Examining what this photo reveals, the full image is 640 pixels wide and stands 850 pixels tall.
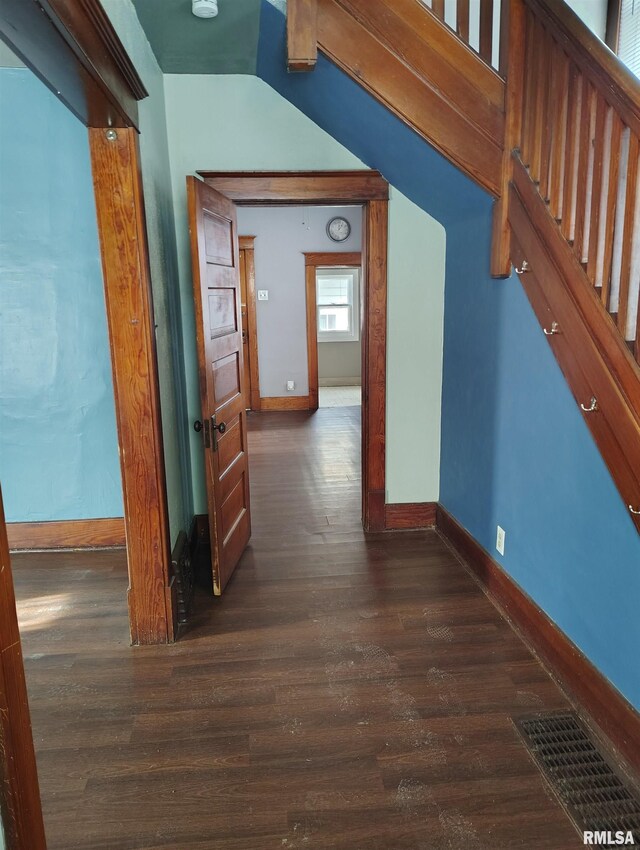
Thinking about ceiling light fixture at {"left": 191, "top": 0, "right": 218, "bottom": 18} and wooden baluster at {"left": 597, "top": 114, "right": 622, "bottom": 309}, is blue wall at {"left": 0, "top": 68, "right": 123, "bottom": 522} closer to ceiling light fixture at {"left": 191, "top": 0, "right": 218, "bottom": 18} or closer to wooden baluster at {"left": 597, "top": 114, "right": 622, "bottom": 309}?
ceiling light fixture at {"left": 191, "top": 0, "right": 218, "bottom": 18}

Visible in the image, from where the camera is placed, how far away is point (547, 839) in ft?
4.96

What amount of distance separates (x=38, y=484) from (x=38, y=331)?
901 millimetres

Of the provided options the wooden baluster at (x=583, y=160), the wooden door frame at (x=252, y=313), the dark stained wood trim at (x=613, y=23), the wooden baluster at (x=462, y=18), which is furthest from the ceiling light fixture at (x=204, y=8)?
the wooden door frame at (x=252, y=313)

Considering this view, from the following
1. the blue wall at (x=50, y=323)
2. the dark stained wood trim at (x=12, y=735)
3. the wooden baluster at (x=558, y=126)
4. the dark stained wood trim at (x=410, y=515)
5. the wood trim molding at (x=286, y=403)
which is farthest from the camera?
the wood trim molding at (x=286, y=403)

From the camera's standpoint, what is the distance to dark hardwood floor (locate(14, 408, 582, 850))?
1581 millimetres

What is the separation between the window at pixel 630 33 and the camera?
264 cm

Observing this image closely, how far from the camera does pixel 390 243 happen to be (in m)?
3.26

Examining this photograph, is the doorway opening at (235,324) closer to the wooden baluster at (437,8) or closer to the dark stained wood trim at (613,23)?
the wooden baluster at (437,8)

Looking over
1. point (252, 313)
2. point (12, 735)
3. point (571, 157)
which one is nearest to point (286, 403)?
point (252, 313)

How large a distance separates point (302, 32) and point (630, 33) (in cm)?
168

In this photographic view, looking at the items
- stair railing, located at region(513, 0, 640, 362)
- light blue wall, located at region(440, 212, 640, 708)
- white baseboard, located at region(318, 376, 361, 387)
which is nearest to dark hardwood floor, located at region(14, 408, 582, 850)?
light blue wall, located at region(440, 212, 640, 708)

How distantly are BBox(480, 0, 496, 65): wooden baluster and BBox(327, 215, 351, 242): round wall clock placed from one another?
5.16m

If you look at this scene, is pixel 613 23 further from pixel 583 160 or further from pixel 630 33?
pixel 583 160

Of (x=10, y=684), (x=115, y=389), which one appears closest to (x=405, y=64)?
(x=115, y=389)
